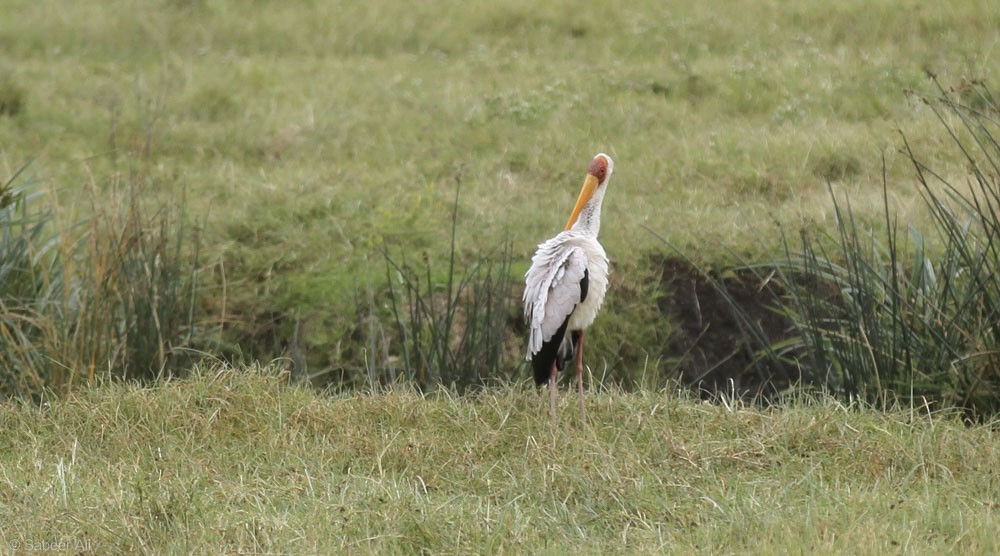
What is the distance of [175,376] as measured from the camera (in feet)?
18.4

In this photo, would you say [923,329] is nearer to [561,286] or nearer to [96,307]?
[561,286]

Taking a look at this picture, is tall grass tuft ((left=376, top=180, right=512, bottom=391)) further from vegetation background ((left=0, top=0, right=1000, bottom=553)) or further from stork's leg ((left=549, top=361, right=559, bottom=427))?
stork's leg ((left=549, top=361, right=559, bottom=427))

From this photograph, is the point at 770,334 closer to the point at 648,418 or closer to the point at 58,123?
the point at 648,418

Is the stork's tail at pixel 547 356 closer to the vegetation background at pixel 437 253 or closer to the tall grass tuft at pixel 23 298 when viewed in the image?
the vegetation background at pixel 437 253

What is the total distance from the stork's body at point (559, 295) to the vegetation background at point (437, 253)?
0.19 meters

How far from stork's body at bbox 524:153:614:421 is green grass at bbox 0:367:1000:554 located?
18cm

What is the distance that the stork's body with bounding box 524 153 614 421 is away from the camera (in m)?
4.83

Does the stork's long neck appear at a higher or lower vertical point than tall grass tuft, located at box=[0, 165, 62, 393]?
higher

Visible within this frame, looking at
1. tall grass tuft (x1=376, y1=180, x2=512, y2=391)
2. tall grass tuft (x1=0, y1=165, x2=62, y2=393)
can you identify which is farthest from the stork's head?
tall grass tuft (x1=0, y1=165, x2=62, y2=393)

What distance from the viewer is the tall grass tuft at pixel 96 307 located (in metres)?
5.42

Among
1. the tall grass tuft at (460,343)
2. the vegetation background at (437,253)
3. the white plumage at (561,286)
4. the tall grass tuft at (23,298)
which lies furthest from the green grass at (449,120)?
the white plumage at (561,286)

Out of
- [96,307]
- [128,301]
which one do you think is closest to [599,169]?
[128,301]

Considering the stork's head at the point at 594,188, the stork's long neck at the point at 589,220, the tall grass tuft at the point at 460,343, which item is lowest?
the tall grass tuft at the point at 460,343

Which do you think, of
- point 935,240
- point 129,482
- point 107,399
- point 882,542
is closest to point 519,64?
point 935,240
